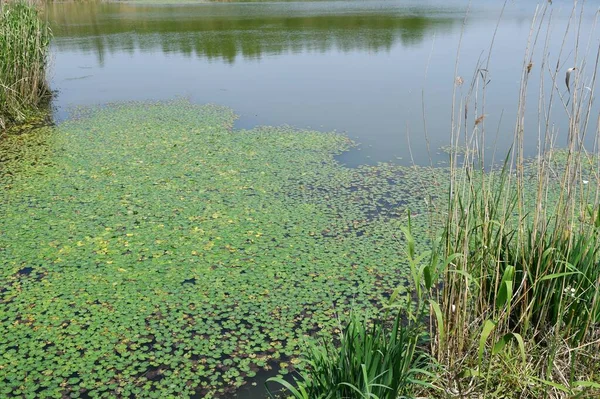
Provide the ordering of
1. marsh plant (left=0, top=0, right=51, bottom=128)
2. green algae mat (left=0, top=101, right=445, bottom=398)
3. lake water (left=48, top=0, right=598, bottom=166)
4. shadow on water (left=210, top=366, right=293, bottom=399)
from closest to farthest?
shadow on water (left=210, top=366, right=293, bottom=399) < green algae mat (left=0, top=101, right=445, bottom=398) < marsh plant (left=0, top=0, right=51, bottom=128) < lake water (left=48, top=0, right=598, bottom=166)

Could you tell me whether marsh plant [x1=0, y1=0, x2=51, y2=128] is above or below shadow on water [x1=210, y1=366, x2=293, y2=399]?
above

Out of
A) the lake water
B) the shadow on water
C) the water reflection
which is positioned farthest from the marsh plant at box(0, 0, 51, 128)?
the shadow on water

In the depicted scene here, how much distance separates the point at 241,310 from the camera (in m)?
2.86

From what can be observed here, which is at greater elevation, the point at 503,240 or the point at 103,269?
the point at 503,240

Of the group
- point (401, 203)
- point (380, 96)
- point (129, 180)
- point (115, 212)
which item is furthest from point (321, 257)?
point (380, 96)

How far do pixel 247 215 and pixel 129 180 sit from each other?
1192mm

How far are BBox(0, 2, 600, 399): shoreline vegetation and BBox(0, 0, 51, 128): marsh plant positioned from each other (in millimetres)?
612

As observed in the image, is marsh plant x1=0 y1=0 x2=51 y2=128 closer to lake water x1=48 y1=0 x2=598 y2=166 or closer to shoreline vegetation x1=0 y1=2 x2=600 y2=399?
lake water x1=48 y1=0 x2=598 y2=166

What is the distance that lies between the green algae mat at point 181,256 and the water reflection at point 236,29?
6011mm

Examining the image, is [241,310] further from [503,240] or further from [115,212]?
[115,212]

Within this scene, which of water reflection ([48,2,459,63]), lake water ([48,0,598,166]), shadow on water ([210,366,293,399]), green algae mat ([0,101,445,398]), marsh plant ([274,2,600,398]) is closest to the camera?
marsh plant ([274,2,600,398])

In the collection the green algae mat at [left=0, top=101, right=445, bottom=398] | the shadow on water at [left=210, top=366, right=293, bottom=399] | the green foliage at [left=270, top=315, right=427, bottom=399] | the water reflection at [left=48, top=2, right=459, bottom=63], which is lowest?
the shadow on water at [left=210, top=366, right=293, bottom=399]

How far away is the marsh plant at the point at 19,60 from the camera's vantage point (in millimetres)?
5898

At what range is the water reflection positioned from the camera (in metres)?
11.6
